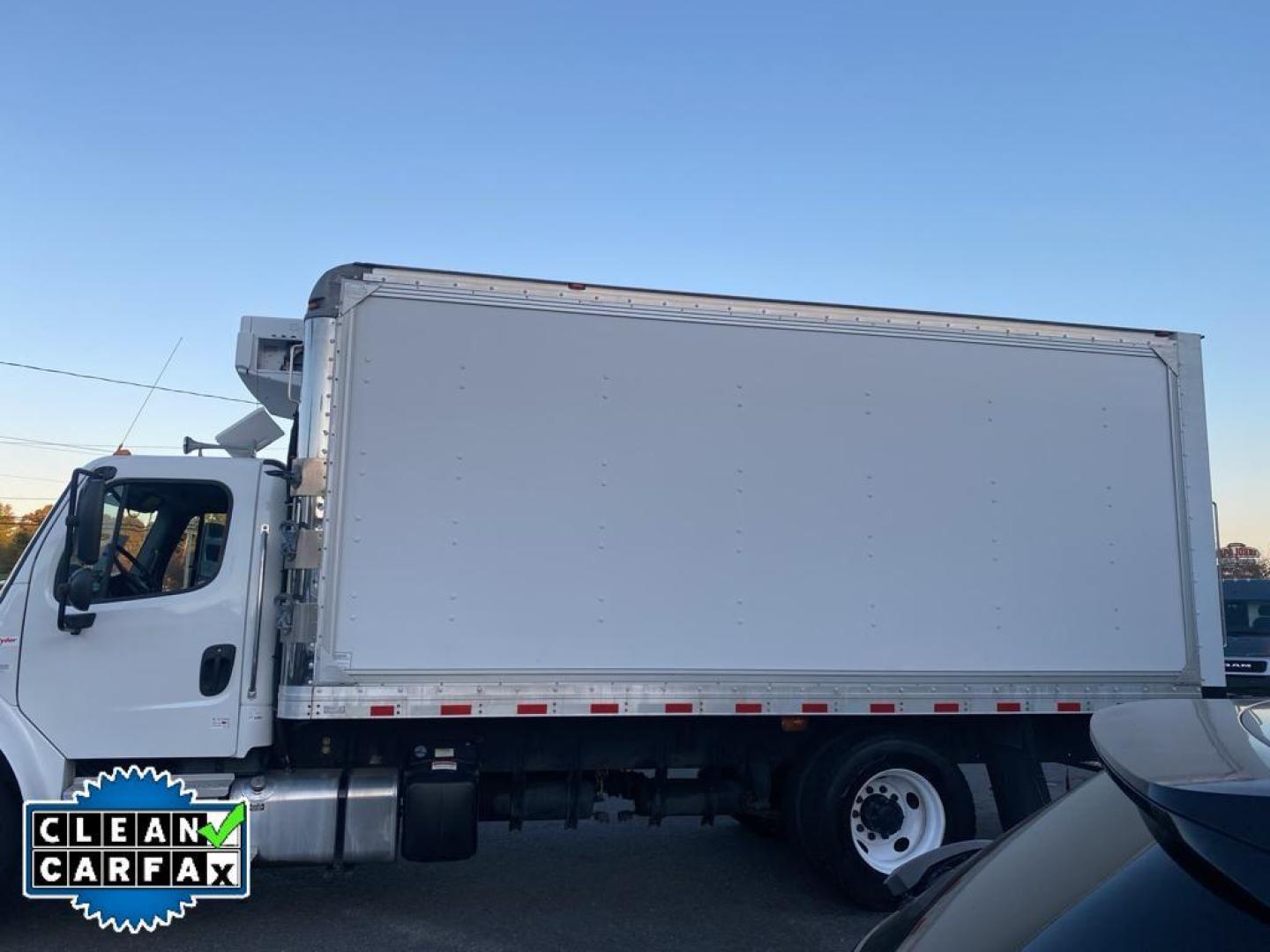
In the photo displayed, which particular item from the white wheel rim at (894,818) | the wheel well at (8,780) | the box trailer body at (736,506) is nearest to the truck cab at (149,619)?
the wheel well at (8,780)

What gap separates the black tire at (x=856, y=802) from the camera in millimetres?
5984

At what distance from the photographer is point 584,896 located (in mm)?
6289

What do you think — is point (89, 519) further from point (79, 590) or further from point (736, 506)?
point (736, 506)

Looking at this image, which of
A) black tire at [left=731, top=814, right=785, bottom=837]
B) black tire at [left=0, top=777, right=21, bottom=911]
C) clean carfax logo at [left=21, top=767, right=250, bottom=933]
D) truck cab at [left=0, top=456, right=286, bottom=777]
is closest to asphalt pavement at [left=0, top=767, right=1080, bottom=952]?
black tire at [left=731, top=814, right=785, bottom=837]

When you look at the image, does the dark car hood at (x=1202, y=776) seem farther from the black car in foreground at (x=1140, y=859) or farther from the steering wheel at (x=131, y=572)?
the steering wheel at (x=131, y=572)

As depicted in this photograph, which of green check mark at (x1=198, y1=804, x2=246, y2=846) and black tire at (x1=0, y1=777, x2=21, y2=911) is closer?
black tire at (x1=0, y1=777, x2=21, y2=911)

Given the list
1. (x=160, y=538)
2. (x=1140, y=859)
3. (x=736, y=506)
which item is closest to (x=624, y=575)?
(x=736, y=506)

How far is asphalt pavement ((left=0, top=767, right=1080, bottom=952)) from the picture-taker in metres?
5.46

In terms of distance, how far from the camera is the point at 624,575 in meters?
5.79

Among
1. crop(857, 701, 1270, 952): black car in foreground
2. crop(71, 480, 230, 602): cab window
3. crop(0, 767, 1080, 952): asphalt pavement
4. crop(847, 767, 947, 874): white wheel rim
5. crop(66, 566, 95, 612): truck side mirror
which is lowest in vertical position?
crop(0, 767, 1080, 952): asphalt pavement

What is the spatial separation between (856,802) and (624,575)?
200 cm

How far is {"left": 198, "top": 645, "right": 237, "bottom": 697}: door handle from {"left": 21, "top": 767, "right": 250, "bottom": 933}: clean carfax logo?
532 mm

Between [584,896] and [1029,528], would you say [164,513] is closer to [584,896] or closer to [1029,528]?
[584,896]

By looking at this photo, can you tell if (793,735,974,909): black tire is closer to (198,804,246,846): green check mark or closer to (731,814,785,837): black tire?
(731,814,785,837): black tire
